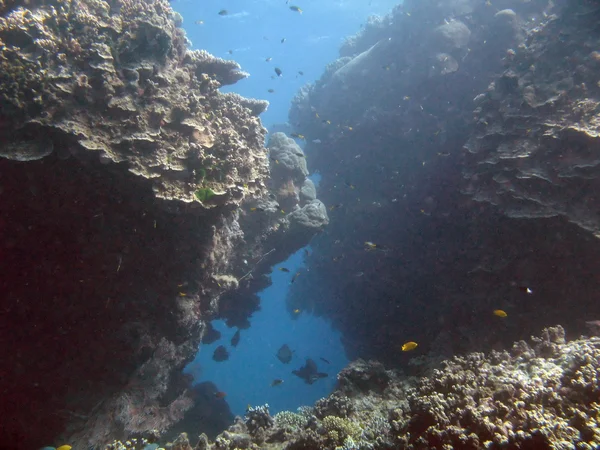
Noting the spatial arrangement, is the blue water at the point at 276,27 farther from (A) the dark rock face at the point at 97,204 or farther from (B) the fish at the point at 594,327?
(B) the fish at the point at 594,327

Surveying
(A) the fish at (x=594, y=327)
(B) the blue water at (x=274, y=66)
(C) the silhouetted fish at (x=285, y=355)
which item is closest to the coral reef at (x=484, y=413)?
(A) the fish at (x=594, y=327)

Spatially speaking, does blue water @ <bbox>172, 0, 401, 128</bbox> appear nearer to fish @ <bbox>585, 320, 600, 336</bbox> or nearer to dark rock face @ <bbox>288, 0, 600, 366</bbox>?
dark rock face @ <bbox>288, 0, 600, 366</bbox>

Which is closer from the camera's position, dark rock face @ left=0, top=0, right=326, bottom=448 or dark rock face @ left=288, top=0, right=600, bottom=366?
dark rock face @ left=0, top=0, right=326, bottom=448

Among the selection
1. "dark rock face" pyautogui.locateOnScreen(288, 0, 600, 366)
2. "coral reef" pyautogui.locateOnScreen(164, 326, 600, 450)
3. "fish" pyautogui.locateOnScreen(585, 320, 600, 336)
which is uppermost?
"dark rock face" pyautogui.locateOnScreen(288, 0, 600, 366)

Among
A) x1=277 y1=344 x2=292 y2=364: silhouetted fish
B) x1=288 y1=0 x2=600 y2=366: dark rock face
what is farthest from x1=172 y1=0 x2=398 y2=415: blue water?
x1=288 y1=0 x2=600 y2=366: dark rock face

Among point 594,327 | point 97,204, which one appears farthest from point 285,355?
point 97,204

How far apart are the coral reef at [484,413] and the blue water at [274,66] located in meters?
19.7

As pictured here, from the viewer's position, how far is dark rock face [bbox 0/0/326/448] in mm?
5324

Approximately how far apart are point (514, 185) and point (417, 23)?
1119 cm

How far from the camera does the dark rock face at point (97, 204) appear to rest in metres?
5.32

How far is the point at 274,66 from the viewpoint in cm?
4784

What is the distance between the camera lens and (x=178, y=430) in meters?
12.0

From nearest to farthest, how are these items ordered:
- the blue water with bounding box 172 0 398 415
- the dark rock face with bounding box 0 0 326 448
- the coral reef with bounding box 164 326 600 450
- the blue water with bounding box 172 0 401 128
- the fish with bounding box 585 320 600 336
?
1. the coral reef with bounding box 164 326 600 450
2. the dark rock face with bounding box 0 0 326 448
3. the fish with bounding box 585 320 600 336
4. the blue water with bounding box 172 0 401 128
5. the blue water with bounding box 172 0 398 415

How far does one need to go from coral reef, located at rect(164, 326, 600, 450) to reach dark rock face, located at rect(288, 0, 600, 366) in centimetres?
264
